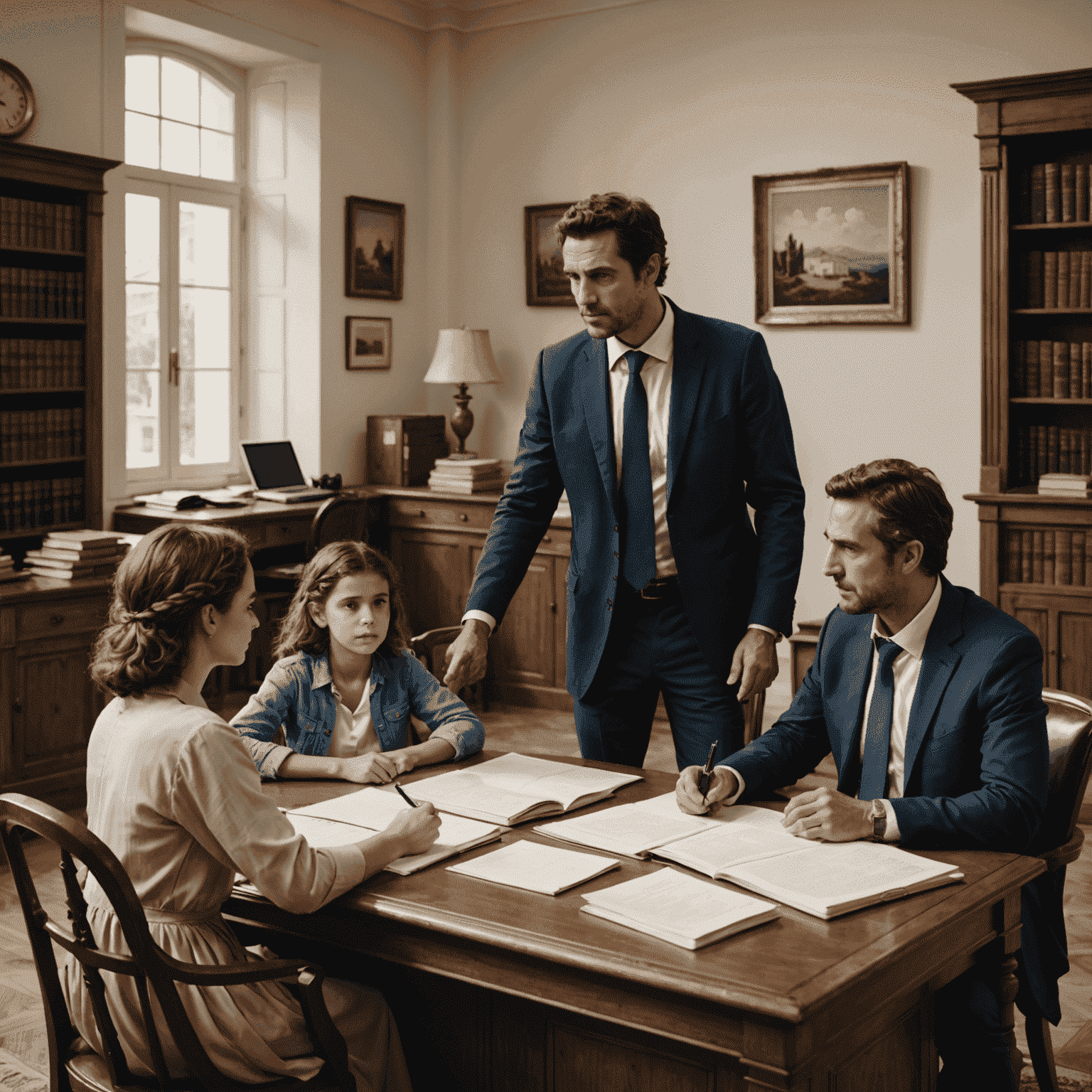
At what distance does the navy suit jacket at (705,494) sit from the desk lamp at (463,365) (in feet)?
11.7

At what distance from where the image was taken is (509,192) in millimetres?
6492

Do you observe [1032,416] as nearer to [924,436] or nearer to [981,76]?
[924,436]

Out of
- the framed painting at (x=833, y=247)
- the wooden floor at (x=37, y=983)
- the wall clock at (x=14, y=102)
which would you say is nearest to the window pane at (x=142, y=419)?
the wall clock at (x=14, y=102)

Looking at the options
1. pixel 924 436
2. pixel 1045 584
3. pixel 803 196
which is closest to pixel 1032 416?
pixel 924 436

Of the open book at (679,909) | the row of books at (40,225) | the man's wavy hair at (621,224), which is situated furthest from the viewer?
the row of books at (40,225)

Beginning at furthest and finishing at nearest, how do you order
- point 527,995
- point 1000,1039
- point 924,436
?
point 924,436 < point 1000,1039 < point 527,995

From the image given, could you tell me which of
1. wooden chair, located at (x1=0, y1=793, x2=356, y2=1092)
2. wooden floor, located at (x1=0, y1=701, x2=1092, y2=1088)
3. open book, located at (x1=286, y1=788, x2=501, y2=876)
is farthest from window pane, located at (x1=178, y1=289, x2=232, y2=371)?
wooden chair, located at (x1=0, y1=793, x2=356, y2=1092)

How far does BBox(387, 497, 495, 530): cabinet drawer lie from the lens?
5.89 metres

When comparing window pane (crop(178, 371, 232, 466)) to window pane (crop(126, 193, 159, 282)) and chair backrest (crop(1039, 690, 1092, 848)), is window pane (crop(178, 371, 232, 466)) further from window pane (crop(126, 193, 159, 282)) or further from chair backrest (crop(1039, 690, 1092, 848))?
chair backrest (crop(1039, 690, 1092, 848))

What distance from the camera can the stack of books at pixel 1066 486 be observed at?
4.62 m

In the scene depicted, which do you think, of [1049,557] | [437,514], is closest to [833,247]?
[1049,557]

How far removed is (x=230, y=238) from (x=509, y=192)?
4.55 ft

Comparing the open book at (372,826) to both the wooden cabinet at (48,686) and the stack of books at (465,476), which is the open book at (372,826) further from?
the stack of books at (465,476)

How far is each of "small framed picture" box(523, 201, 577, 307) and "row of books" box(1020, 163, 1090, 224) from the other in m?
2.27
